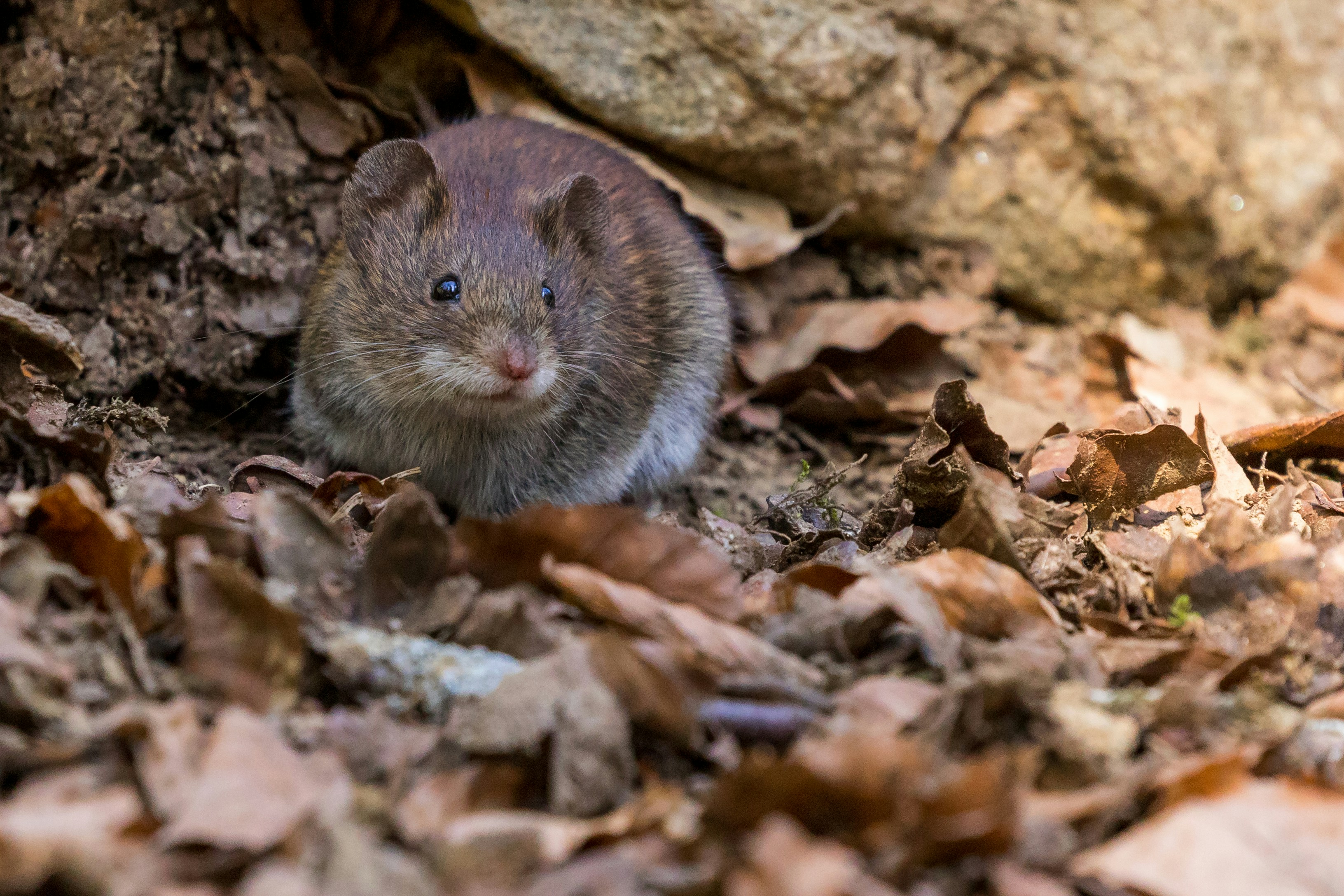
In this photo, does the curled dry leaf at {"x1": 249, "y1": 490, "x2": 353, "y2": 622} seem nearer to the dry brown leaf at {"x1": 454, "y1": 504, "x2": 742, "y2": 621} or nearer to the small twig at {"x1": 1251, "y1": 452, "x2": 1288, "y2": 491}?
the dry brown leaf at {"x1": 454, "y1": 504, "x2": 742, "y2": 621}

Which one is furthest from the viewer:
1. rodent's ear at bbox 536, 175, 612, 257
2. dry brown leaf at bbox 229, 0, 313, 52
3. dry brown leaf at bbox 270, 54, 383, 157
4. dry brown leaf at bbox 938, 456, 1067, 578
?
dry brown leaf at bbox 270, 54, 383, 157

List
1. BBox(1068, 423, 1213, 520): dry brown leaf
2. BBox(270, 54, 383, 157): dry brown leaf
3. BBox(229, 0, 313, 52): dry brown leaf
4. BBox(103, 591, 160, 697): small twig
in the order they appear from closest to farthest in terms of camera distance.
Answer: BBox(103, 591, 160, 697): small twig, BBox(1068, 423, 1213, 520): dry brown leaf, BBox(229, 0, 313, 52): dry brown leaf, BBox(270, 54, 383, 157): dry brown leaf

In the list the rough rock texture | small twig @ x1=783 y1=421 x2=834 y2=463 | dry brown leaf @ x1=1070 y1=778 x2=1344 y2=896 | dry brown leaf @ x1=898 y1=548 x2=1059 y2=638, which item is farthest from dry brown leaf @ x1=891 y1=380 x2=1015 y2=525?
the rough rock texture

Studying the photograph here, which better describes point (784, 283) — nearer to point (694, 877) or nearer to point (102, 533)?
point (102, 533)

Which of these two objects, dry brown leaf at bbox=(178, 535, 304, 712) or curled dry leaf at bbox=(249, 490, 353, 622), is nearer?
dry brown leaf at bbox=(178, 535, 304, 712)

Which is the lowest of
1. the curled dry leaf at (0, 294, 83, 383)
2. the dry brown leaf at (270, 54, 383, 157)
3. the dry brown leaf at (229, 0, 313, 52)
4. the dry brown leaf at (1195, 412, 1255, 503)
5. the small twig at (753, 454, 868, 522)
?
the small twig at (753, 454, 868, 522)

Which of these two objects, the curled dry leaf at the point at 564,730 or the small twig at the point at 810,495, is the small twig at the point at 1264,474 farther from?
the curled dry leaf at the point at 564,730

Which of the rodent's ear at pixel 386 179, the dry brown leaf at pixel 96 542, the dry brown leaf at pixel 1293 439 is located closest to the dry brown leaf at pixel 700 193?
the rodent's ear at pixel 386 179
